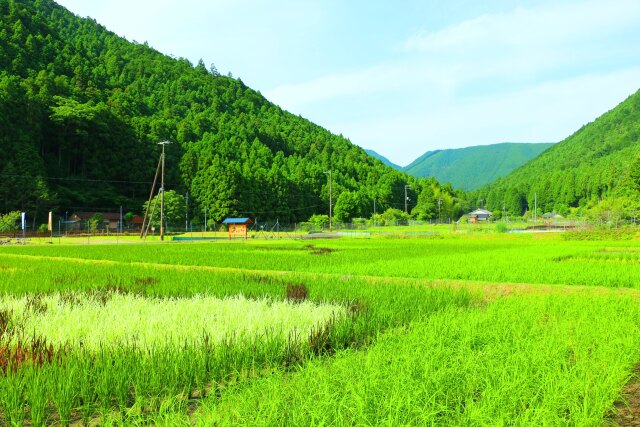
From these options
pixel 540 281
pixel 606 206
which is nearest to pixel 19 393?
pixel 540 281

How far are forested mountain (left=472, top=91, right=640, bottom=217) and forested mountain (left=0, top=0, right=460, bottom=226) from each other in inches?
1340

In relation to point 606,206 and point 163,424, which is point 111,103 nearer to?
point 606,206

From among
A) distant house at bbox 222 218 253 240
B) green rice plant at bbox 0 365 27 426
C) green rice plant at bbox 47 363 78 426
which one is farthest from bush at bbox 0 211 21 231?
green rice plant at bbox 47 363 78 426

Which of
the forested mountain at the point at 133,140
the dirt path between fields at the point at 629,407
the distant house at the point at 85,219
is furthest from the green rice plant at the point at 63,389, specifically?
the forested mountain at the point at 133,140

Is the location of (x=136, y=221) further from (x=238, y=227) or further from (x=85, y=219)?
(x=238, y=227)

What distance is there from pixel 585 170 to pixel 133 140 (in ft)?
414

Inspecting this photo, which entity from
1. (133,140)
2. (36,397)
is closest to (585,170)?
(133,140)

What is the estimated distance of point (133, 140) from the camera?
267 feet

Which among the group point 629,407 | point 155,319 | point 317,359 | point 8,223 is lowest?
point 629,407

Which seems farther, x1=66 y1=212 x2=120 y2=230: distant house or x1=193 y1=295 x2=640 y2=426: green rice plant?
x1=66 y1=212 x2=120 y2=230: distant house

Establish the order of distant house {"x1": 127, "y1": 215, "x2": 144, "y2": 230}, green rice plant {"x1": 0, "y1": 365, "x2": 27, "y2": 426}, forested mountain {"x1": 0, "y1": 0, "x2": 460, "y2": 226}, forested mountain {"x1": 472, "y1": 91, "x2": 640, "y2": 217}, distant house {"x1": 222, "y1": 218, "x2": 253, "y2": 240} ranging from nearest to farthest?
green rice plant {"x1": 0, "y1": 365, "x2": 27, "y2": 426}, distant house {"x1": 222, "y1": 218, "x2": 253, "y2": 240}, forested mountain {"x1": 0, "y1": 0, "x2": 460, "y2": 226}, distant house {"x1": 127, "y1": 215, "x2": 144, "y2": 230}, forested mountain {"x1": 472, "y1": 91, "x2": 640, "y2": 217}

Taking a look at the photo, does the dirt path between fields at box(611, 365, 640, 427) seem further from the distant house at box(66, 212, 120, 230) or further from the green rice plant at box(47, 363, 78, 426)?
the distant house at box(66, 212, 120, 230)

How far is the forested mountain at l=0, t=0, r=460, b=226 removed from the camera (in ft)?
219

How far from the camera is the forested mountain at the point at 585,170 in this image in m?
121
